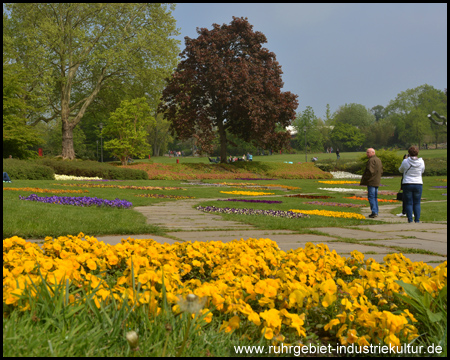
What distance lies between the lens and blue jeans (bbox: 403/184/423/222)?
8.51 m

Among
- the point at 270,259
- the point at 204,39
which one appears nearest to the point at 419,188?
the point at 270,259

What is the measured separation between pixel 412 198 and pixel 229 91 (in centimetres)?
2304

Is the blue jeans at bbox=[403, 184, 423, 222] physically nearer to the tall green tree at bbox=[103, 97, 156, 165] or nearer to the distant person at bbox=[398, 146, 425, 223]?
the distant person at bbox=[398, 146, 425, 223]

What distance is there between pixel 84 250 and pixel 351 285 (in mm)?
2307

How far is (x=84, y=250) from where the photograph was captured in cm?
367

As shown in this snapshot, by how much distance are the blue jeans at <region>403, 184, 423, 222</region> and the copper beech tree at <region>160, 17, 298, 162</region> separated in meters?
21.5

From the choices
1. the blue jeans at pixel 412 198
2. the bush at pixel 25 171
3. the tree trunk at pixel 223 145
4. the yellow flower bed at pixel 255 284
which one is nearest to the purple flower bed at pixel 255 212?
the blue jeans at pixel 412 198

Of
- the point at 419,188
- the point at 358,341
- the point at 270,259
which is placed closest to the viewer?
the point at 358,341

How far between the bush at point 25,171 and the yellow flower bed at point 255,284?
55.7 feet

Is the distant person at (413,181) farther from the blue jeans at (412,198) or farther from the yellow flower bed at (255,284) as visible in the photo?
the yellow flower bed at (255,284)

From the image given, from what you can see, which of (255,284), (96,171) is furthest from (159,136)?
(255,284)

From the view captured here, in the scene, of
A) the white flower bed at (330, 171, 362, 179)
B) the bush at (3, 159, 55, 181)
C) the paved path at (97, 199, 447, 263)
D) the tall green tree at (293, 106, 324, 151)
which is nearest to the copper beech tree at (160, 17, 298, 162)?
the white flower bed at (330, 171, 362, 179)

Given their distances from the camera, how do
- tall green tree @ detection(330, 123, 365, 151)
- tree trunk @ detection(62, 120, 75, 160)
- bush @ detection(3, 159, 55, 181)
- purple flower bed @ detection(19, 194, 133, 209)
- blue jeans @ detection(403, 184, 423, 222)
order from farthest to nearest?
1. tall green tree @ detection(330, 123, 365, 151)
2. tree trunk @ detection(62, 120, 75, 160)
3. bush @ detection(3, 159, 55, 181)
4. purple flower bed @ detection(19, 194, 133, 209)
5. blue jeans @ detection(403, 184, 423, 222)

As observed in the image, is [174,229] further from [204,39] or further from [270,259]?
[204,39]
